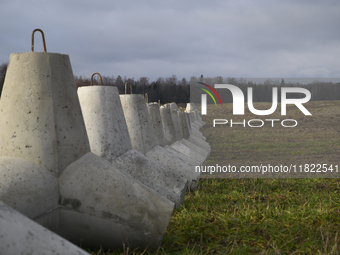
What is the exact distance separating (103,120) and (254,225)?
7.69 ft

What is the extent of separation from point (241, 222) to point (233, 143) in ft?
39.4

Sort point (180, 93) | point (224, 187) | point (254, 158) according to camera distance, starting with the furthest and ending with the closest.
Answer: point (180, 93)
point (254, 158)
point (224, 187)

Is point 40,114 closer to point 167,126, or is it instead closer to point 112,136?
point 112,136

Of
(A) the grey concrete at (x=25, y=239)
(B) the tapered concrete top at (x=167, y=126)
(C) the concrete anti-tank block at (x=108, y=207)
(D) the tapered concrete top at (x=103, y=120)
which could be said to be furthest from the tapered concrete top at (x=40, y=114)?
(B) the tapered concrete top at (x=167, y=126)

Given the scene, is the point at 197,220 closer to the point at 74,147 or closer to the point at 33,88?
the point at 74,147

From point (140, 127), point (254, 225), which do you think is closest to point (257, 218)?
point (254, 225)

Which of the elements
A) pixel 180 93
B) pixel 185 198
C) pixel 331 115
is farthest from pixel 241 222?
pixel 180 93

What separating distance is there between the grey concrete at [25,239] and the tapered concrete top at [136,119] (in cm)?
399

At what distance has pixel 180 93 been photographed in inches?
2108

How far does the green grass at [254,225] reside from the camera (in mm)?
3512

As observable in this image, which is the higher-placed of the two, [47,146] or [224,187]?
[47,146]

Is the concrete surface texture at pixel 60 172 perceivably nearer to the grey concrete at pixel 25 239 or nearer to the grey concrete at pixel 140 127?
the grey concrete at pixel 25 239

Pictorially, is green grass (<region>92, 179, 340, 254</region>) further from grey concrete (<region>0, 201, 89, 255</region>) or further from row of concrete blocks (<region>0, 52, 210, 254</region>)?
grey concrete (<region>0, 201, 89, 255</region>)

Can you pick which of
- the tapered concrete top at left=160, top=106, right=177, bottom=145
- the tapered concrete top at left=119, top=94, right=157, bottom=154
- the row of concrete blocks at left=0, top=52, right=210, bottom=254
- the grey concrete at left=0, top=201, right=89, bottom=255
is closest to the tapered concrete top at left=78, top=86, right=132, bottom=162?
the tapered concrete top at left=119, top=94, right=157, bottom=154
